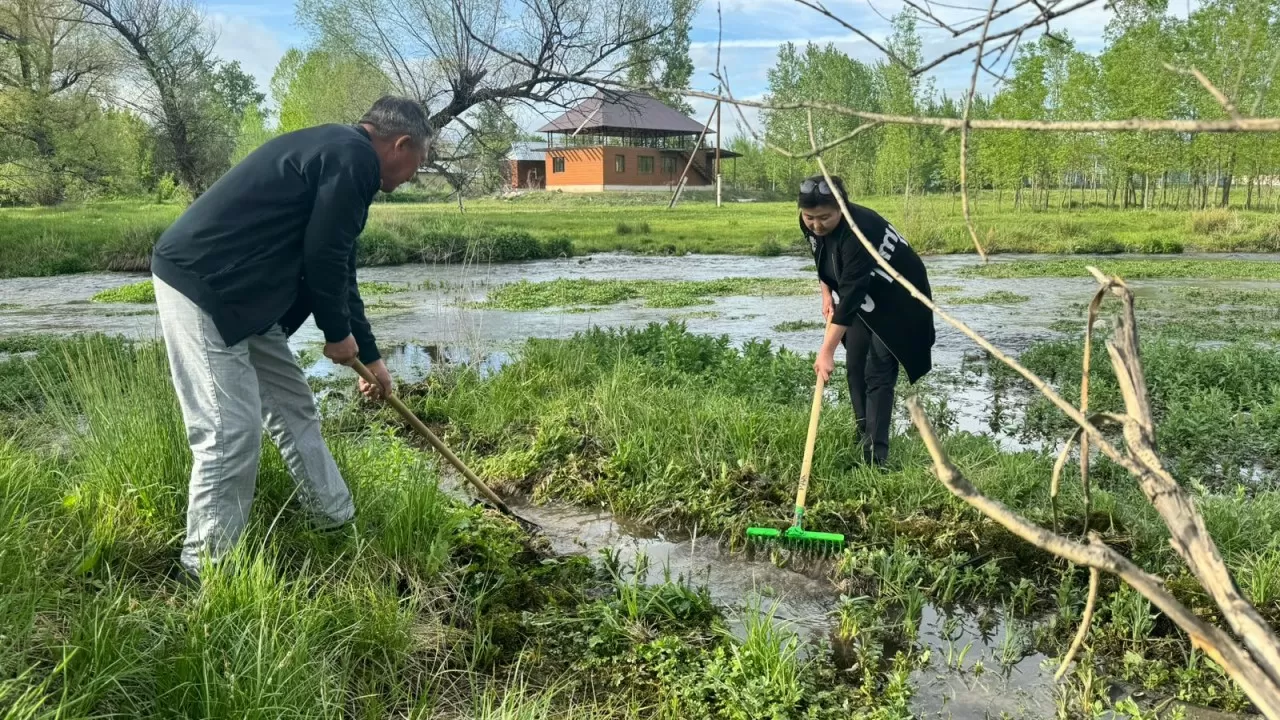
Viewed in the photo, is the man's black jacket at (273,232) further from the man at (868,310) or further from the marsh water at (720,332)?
the man at (868,310)

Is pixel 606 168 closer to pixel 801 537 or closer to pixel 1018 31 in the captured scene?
pixel 801 537

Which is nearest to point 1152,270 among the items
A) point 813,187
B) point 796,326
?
point 796,326

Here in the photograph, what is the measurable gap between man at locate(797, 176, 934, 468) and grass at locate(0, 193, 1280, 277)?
12931 millimetres

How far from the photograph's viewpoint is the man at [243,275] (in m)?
3.07

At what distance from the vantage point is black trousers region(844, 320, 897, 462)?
5.01m

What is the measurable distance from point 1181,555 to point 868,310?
401 cm

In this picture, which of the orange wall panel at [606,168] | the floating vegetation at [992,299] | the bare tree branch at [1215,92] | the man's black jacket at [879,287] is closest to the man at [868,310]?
the man's black jacket at [879,287]

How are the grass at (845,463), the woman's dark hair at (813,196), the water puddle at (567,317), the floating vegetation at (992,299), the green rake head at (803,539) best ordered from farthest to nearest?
1. the floating vegetation at (992,299)
2. the water puddle at (567,317)
3. the woman's dark hair at (813,196)
4. the green rake head at (803,539)
5. the grass at (845,463)

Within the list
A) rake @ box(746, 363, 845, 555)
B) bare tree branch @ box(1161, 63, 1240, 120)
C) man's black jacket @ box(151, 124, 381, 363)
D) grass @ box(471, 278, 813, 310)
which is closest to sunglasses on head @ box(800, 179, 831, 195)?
rake @ box(746, 363, 845, 555)

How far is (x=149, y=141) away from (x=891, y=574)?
844 inches

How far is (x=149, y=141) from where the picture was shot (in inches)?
803

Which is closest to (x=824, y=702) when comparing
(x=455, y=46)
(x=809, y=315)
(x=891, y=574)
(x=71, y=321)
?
(x=891, y=574)

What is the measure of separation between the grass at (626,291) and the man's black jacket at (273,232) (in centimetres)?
974

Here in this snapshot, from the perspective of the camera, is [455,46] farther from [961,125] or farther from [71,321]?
[961,125]
